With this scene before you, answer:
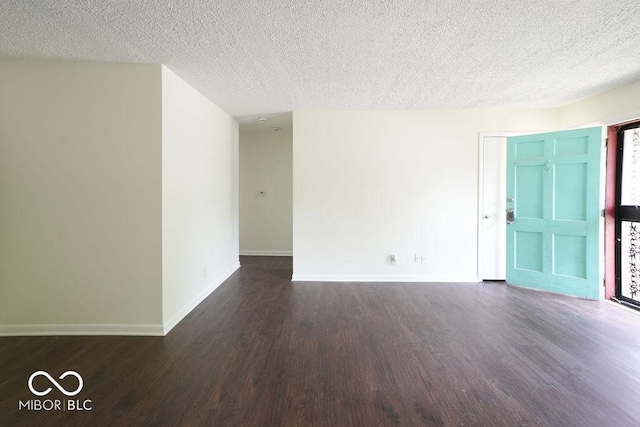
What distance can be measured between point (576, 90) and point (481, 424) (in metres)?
3.66

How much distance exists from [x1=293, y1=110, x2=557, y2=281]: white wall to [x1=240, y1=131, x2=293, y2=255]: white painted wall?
6.08ft

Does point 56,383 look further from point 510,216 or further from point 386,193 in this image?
point 510,216

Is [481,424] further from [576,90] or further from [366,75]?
[576,90]

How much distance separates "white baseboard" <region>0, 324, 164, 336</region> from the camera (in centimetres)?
240

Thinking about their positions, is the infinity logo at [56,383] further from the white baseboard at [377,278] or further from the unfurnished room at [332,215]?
the white baseboard at [377,278]

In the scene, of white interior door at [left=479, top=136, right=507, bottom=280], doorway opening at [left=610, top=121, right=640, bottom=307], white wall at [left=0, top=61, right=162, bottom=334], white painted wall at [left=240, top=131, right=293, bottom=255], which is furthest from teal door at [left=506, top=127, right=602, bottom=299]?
white wall at [left=0, top=61, right=162, bottom=334]

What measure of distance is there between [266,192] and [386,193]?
2.84m

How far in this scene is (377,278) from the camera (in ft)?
12.9

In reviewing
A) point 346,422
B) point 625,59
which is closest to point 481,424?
point 346,422

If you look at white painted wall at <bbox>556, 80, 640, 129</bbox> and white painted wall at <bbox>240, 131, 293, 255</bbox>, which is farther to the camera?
white painted wall at <bbox>240, 131, 293, 255</bbox>

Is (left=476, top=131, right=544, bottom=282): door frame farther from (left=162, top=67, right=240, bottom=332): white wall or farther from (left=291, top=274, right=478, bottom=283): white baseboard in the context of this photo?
(left=162, top=67, right=240, bottom=332): white wall

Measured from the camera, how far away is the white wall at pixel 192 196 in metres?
2.53

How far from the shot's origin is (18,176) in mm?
2338

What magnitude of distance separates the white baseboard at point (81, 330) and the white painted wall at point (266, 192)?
3396 millimetres
